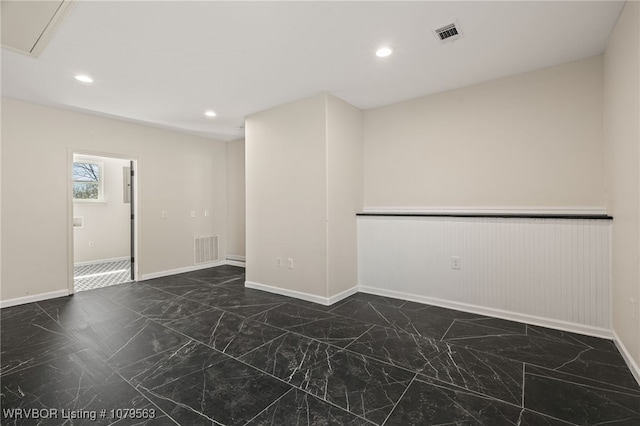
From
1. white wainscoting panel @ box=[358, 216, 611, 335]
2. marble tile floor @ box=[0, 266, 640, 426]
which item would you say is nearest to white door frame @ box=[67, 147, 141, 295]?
marble tile floor @ box=[0, 266, 640, 426]

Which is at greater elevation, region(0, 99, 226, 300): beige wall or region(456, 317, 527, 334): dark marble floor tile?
region(0, 99, 226, 300): beige wall

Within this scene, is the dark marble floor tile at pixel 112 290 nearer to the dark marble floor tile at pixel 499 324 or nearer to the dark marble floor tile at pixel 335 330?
the dark marble floor tile at pixel 335 330

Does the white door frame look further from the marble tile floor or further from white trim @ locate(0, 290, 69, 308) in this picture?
the marble tile floor

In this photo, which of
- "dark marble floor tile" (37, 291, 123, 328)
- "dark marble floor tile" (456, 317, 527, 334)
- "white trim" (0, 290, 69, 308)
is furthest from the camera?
"white trim" (0, 290, 69, 308)

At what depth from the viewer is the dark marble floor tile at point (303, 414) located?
5.11 ft

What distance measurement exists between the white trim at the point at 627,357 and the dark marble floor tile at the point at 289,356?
2.00 m

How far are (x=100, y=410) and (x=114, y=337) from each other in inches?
44.8

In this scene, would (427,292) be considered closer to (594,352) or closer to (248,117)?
(594,352)

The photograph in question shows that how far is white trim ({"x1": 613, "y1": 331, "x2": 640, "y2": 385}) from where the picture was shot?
189 cm

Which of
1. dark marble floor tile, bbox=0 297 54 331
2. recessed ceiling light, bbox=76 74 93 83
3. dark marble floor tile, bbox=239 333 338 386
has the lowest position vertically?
dark marble floor tile, bbox=239 333 338 386

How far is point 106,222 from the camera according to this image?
6.55 meters

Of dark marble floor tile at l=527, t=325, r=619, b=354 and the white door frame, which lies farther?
the white door frame

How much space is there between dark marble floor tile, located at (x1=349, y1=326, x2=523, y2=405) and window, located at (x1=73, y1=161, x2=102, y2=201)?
683 cm

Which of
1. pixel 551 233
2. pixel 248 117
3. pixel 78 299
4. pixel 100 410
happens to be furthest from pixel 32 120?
pixel 551 233
